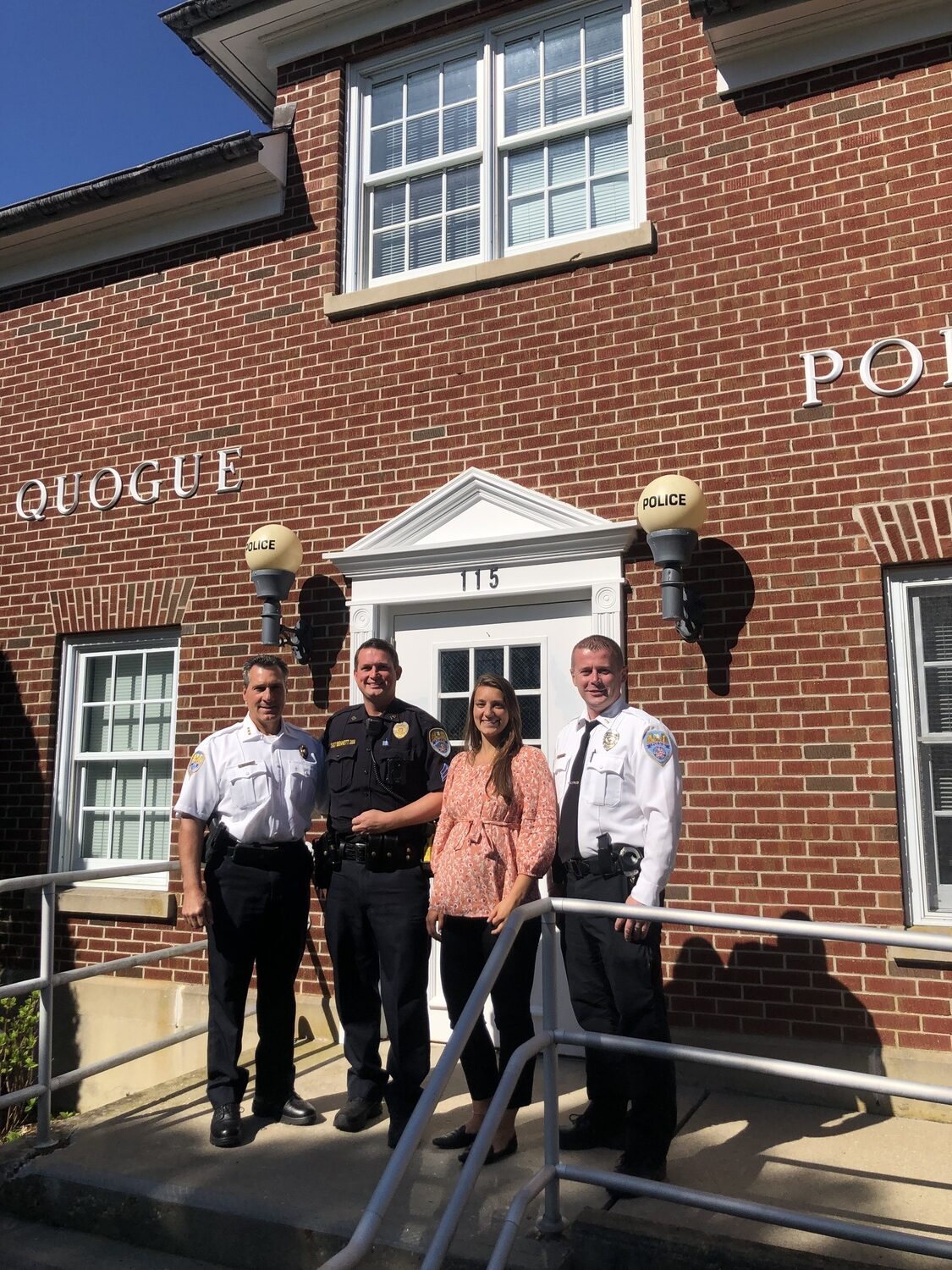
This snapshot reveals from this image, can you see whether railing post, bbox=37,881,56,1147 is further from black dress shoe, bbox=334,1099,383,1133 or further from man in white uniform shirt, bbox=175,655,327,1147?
black dress shoe, bbox=334,1099,383,1133

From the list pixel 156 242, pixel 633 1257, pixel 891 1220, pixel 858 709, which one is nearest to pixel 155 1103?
pixel 633 1257

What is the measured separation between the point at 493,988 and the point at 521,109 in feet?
17.0

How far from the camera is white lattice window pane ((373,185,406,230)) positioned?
6.59m

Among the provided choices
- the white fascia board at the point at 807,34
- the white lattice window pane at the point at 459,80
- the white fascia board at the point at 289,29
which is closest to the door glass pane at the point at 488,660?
the white fascia board at the point at 807,34

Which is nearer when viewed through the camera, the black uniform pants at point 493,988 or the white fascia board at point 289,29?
the black uniform pants at point 493,988

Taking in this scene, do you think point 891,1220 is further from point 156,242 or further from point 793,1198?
Answer: point 156,242

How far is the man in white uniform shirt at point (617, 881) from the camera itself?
354 centimetres

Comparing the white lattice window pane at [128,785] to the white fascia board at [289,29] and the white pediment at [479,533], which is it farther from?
the white fascia board at [289,29]

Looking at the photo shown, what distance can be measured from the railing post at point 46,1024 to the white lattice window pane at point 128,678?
250 centimetres

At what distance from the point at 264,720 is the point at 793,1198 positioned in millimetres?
2695

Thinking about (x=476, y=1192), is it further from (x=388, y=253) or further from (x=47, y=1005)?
(x=388, y=253)

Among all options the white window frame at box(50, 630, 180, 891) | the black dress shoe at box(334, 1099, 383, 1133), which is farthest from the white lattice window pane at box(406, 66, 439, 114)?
the black dress shoe at box(334, 1099, 383, 1133)

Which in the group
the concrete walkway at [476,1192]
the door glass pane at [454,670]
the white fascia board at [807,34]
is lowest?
the concrete walkway at [476,1192]

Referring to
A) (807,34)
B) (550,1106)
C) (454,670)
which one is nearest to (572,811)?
(550,1106)
